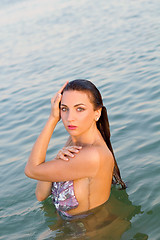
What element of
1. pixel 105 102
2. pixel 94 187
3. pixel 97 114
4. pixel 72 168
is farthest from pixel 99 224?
pixel 105 102

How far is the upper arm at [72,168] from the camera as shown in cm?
363

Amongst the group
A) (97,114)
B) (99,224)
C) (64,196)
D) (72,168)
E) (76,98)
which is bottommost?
(99,224)

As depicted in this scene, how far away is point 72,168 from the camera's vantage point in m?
3.66

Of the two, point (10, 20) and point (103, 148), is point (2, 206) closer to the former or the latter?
point (103, 148)

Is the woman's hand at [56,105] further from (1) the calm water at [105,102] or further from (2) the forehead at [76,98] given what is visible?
(1) the calm water at [105,102]

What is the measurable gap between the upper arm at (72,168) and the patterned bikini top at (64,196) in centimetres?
17

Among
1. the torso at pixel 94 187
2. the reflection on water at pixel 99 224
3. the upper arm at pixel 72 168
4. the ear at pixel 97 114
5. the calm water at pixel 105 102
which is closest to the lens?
the upper arm at pixel 72 168

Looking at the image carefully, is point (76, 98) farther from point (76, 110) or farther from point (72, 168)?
point (72, 168)

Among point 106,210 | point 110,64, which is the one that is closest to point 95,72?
point 110,64

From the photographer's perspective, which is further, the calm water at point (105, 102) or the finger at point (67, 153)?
the calm water at point (105, 102)

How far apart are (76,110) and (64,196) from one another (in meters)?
0.82

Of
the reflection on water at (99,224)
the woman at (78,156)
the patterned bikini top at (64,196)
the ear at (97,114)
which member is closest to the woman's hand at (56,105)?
the woman at (78,156)

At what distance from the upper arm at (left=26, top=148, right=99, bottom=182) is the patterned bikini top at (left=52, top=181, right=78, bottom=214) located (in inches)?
6.8

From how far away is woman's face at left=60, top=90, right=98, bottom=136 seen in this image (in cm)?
370
